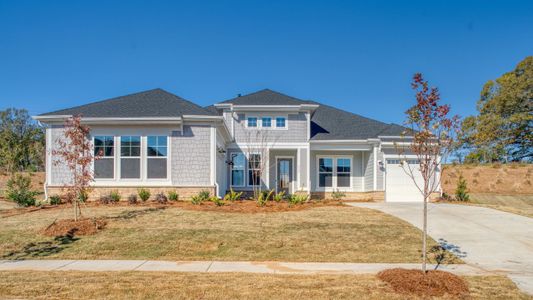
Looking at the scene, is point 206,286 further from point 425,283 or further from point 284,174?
point 284,174

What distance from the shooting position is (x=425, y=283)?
19.1ft

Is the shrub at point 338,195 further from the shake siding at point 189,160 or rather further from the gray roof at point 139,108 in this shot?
the gray roof at point 139,108

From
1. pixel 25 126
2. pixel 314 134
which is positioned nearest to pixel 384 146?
pixel 314 134

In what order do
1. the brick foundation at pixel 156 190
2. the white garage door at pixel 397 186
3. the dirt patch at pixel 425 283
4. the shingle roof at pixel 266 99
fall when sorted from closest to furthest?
the dirt patch at pixel 425 283
the brick foundation at pixel 156 190
the white garage door at pixel 397 186
the shingle roof at pixel 266 99

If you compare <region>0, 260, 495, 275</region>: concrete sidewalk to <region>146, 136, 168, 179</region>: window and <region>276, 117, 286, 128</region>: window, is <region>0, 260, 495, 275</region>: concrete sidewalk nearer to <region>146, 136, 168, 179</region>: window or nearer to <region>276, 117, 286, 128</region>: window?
<region>146, 136, 168, 179</region>: window

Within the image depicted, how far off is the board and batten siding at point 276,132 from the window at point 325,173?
7.16 ft

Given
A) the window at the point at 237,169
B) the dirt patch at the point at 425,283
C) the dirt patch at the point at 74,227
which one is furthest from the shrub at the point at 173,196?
the dirt patch at the point at 425,283

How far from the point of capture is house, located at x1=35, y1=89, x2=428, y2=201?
49.5 feet

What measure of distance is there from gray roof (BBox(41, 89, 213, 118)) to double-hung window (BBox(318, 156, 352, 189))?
7.85 meters

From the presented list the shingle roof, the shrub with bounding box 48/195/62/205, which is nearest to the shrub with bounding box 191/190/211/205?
the shrub with bounding box 48/195/62/205

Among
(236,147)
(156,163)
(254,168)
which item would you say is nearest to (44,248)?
(156,163)

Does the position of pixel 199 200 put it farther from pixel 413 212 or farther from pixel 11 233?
pixel 413 212

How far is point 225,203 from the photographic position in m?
13.8

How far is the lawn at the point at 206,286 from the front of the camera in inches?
210
